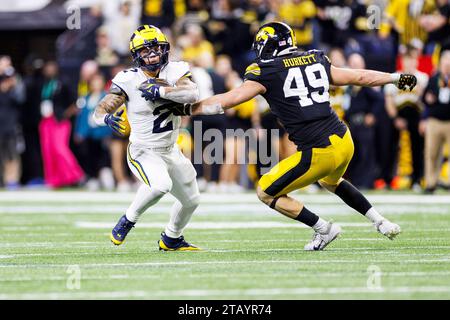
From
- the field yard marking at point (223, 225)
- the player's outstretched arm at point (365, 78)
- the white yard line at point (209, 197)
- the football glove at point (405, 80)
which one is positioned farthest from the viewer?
the white yard line at point (209, 197)

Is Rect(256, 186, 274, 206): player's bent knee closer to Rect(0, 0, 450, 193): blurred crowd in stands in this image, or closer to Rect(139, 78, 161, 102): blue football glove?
Rect(139, 78, 161, 102): blue football glove

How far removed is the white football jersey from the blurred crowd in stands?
6700 mm

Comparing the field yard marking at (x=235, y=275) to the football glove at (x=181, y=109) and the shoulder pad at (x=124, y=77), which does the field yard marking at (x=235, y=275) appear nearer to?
the football glove at (x=181, y=109)

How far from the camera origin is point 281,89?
25.7 ft

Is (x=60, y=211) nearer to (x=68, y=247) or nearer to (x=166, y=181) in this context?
(x=68, y=247)

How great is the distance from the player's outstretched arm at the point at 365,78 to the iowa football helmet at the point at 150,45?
1.24m

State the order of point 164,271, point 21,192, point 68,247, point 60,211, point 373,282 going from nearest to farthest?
point 373,282
point 164,271
point 68,247
point 60,211
point 21,192

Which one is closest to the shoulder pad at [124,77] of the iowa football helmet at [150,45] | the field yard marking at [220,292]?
the iowa football helmet at [150,45]

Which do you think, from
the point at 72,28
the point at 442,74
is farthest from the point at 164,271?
the point at 72,28

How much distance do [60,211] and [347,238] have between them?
4.38 meters

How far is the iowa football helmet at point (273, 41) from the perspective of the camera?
25.9 feet

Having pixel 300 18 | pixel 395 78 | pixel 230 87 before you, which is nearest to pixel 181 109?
pixel 395 78

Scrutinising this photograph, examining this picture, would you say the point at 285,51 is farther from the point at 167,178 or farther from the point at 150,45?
the point at 167,178

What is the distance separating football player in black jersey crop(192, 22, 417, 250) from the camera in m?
7.81
